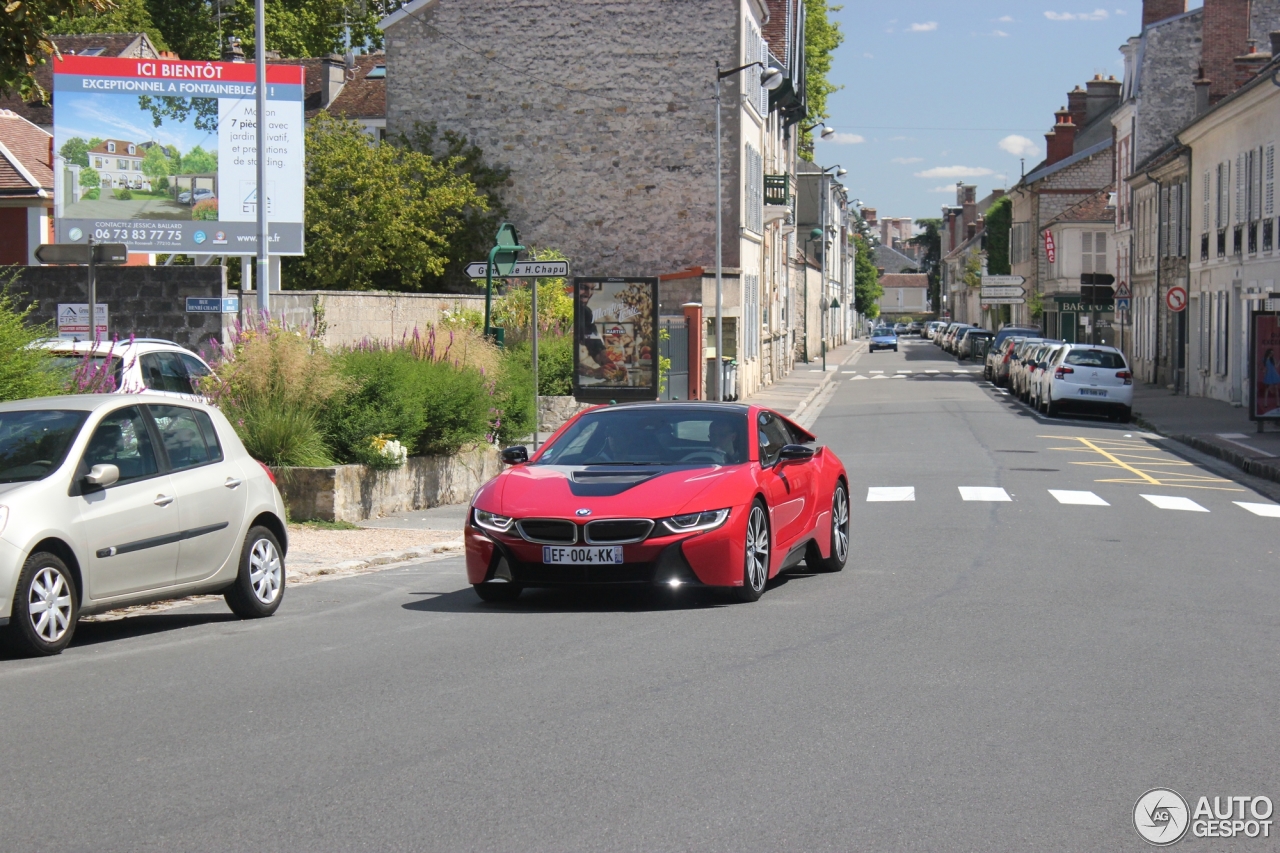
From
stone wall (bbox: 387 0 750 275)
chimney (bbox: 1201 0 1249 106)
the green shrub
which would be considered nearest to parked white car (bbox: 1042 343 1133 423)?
stone wall (bbox: 387 0 750 275)

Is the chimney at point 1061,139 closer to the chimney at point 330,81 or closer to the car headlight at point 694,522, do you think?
the chimney at point 330,81

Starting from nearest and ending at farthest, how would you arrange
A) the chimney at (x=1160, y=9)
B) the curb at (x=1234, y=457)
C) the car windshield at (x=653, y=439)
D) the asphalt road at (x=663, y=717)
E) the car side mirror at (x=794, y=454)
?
the asphalt road at (x=663, y=717) → the car windshield at (x=653, y=439) → the car side mirror at (x=794, y=454) → the curb at (x=1234, y=457) → the chimney at (x=1160, y=9)

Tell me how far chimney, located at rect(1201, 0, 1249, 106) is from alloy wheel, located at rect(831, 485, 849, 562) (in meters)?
41.6

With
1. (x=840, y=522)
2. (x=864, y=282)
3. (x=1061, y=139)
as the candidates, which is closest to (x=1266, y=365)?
(x=840, y=522)

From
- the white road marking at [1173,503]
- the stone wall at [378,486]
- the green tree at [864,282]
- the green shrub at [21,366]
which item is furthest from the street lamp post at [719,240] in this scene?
the green tree at [864,282]

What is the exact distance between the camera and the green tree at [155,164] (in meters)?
27.0

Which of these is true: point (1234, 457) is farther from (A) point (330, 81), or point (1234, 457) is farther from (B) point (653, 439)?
(A) point (330, 81)

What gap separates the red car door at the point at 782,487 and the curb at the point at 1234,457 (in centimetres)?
1336

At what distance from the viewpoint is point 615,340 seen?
991 inches

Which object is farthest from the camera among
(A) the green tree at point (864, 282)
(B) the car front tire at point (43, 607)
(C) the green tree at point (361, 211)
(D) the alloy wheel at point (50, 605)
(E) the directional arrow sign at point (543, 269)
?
(A) the green tree at point (864, 282)

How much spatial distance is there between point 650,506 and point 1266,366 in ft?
70.5

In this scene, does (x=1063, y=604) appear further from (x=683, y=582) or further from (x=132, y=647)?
(x=132, y=647)

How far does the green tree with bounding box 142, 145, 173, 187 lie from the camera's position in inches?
1065

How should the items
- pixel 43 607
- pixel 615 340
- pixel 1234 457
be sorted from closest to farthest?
pixel 43 607
pixel 615 340
pixel 1234 457
